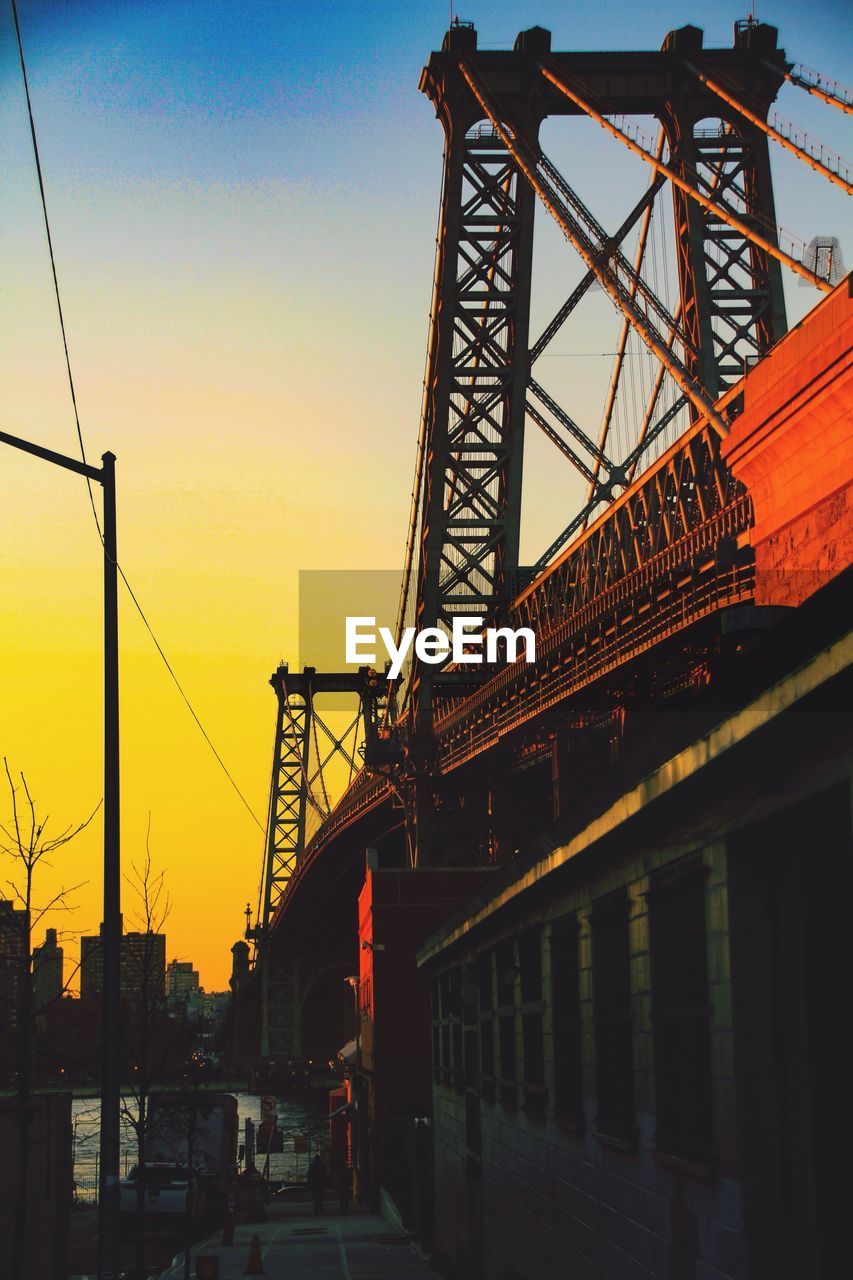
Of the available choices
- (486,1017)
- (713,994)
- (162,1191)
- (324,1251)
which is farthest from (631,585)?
(713,994)

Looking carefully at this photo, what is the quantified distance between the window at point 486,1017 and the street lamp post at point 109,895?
7.15 meters

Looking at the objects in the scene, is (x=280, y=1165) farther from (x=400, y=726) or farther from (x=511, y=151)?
(x=511, y=151)

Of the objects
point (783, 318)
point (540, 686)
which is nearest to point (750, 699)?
point (540, 686)

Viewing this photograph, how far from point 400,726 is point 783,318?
69.8ft

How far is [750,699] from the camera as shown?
32.5 ft

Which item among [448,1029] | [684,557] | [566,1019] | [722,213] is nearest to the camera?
[566,1019]

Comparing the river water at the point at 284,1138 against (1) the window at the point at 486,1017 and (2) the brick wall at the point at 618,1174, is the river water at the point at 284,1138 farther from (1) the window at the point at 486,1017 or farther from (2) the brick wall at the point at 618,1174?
(2) the brick wall at the point at 618,1174

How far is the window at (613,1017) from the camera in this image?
1362cm

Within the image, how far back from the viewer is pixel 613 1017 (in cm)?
1395

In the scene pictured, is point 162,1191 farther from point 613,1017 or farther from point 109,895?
point 613,1017

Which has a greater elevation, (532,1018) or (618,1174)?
(532,1018)

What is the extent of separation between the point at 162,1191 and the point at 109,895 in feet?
93.8

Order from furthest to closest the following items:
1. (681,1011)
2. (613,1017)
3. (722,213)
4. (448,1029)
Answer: (722,213), (448,1029), (613,1017), (681,1011)

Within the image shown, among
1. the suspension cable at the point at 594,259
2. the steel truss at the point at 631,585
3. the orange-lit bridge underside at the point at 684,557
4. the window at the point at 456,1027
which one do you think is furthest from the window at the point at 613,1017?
the suspension cable at the point at 594,259
